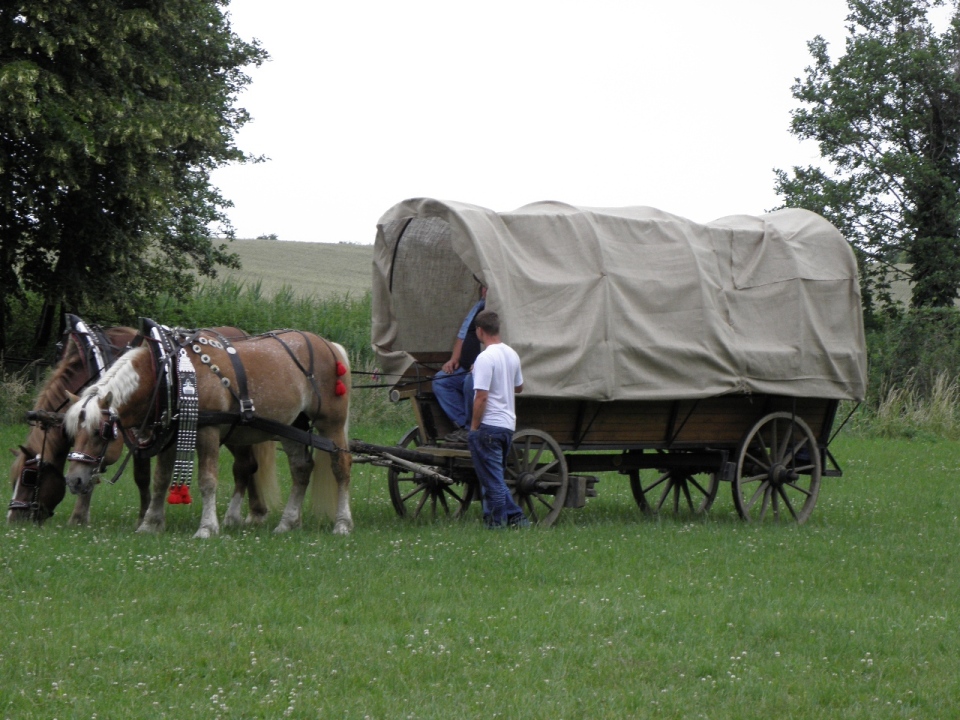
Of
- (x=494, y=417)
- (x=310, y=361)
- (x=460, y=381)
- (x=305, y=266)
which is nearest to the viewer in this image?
(x=494, y=417)

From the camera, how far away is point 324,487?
10.9m

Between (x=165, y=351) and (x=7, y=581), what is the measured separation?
2424mm

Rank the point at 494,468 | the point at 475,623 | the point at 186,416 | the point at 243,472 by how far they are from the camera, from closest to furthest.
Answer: the point at 475,623 → the point at 186,416 → the point at 494,468 → the point at 243,472

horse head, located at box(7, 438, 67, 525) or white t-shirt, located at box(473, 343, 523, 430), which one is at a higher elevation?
white t-shirt, located at box(473, 343, 523, 430)

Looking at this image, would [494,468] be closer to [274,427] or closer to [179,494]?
[274,427]

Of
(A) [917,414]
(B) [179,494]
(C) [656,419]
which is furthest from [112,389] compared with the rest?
(A) [917,414]

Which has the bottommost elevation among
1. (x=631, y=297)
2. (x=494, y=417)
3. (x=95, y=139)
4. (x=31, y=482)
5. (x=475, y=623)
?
(x=31, y=482)

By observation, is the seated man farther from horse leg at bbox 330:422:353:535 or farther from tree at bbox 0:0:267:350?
tree at bbox 0:0:267:350

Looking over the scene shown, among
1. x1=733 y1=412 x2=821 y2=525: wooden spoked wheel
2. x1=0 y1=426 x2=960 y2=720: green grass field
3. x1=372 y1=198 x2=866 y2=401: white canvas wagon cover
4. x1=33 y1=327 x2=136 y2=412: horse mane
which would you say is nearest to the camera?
x1=0 y1=426 x2=960 y2=720: green grass field

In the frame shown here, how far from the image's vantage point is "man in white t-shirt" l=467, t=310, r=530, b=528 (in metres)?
9.90

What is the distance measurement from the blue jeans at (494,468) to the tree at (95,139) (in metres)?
10.3

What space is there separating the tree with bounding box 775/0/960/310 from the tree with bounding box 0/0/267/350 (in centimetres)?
1857

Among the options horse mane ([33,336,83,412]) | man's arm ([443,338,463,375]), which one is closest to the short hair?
man's arm ([443,338,463,375])

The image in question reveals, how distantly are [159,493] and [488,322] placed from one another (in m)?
3.12
